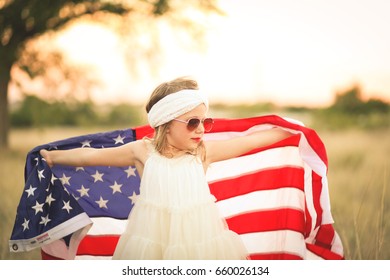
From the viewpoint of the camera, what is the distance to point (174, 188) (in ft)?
8.73

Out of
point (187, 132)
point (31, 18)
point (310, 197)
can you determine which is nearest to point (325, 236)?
point (310, 197)

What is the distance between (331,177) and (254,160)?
4.18 metres

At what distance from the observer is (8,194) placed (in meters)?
5.70

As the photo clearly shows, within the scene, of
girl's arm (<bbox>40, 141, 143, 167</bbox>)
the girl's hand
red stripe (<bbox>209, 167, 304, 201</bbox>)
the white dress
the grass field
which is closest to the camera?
the white dress

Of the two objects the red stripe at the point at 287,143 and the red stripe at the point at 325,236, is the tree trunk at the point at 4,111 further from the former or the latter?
the red stripe at the point at 325,236

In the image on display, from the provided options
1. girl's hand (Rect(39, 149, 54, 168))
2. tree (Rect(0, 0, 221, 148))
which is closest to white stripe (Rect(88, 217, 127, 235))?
girl's hand (Rect(39, 149, 54, 168))

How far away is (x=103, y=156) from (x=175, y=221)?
0.59m

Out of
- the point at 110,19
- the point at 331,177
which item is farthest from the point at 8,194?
the point at 110,19

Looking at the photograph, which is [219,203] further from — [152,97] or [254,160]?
[152,97]

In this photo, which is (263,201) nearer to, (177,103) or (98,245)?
(177,103)

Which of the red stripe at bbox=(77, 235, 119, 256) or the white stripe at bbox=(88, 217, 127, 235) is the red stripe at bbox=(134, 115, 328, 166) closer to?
the white stripe at bbox=(88, 217, 127, 235)

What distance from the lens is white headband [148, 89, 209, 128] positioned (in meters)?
2.65

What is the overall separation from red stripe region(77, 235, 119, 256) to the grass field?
1.12 m
